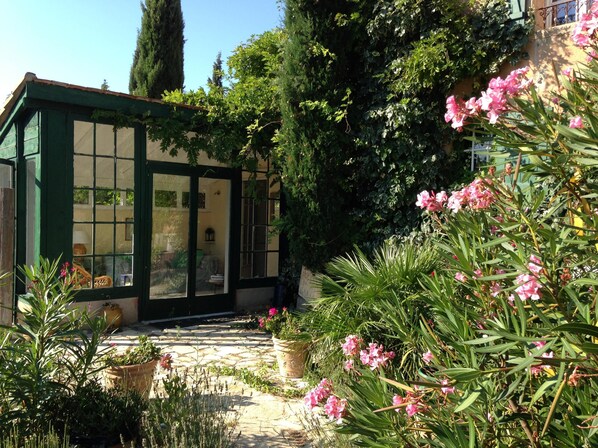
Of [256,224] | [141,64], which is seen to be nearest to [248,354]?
[256,224]

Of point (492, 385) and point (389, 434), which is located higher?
point (492, 385)

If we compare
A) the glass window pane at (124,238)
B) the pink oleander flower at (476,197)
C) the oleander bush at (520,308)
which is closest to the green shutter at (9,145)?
the glass window pane at (124,238)

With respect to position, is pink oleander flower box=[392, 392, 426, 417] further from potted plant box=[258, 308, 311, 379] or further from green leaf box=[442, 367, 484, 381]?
potted plant box=[258, 308, 311, 379]

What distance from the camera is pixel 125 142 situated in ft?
24.5

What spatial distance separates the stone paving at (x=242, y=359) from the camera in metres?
3.79

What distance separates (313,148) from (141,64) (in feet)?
42.5

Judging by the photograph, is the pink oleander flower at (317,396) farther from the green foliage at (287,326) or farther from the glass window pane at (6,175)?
the glass window pane at (6,175)

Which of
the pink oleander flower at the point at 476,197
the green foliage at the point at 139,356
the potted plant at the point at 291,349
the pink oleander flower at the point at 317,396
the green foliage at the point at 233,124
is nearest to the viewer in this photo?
the pink oleander flower at the point at 476,197

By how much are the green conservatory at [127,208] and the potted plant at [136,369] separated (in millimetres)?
2547

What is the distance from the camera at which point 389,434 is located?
6.82 ft

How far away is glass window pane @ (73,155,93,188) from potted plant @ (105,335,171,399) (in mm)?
3624

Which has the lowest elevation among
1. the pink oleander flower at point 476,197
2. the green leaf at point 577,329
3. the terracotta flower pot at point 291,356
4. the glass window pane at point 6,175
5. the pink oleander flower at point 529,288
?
the terracotta flower pot at point 291,356

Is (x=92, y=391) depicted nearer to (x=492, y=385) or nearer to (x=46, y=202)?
(x=492, y=385)

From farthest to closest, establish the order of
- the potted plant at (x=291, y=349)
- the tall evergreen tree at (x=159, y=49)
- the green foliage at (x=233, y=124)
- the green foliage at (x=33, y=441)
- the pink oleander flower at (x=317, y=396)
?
the tall evergreen tree at (x=159, y=49)
the green foliage at (x=233, y=124)
the potted plant at (x=291, y=349)
the green foliage at (x=33, y=441)
the pink oleander flower at (x=317, y=396)
